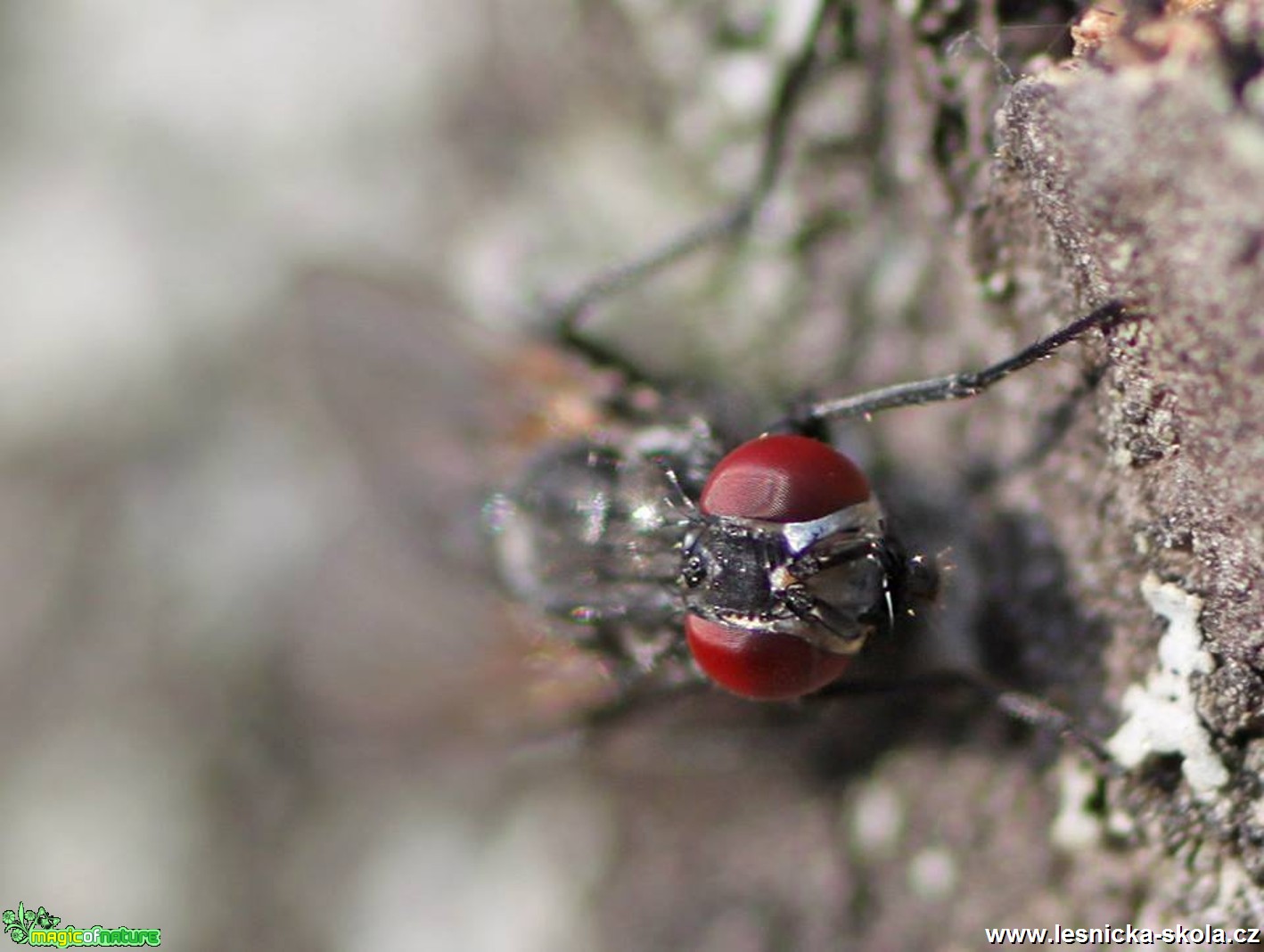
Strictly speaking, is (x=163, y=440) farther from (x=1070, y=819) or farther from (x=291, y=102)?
(x=1070, y=819)

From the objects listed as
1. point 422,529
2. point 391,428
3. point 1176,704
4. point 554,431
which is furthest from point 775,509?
point 391,428

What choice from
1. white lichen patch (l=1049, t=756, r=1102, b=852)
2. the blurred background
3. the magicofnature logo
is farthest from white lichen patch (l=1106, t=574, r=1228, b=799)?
the magicofnature logo

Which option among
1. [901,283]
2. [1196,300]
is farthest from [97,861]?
[1196,300]

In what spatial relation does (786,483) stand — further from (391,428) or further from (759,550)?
(391,428)

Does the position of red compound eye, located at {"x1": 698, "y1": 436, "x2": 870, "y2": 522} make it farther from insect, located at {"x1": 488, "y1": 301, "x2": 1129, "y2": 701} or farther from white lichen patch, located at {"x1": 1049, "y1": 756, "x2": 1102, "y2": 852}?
white lichen patch, located at {"x1": 1049, "y1": 756, "x2": 1102, "y2": 852}

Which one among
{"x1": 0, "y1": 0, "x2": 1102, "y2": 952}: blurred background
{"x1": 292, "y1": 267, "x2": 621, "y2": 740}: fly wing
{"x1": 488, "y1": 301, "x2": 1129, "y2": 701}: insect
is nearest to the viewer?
{"x1": 488, "y1": 301, "x2": 1129, "y2": 701}: insect

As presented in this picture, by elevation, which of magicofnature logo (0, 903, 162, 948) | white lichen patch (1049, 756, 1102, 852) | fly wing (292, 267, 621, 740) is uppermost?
fly wing (292, 267, 621, 740)
